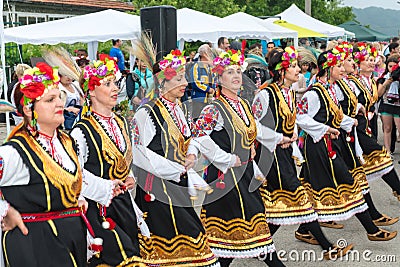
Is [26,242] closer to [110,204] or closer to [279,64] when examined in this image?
[110,204]

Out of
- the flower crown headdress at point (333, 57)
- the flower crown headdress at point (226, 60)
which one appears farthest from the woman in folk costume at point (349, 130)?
the flower crown headdress at point (226, 60)

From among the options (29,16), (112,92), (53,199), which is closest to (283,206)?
(112,92)

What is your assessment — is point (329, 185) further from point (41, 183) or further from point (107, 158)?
point (41, 183)

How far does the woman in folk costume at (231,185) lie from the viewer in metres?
4.67

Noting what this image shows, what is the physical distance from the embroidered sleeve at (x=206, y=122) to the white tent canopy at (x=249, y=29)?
658 cm

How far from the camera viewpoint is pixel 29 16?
877 inches

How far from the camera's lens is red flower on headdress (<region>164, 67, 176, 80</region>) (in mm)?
4574

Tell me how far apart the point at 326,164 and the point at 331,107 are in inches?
20.5

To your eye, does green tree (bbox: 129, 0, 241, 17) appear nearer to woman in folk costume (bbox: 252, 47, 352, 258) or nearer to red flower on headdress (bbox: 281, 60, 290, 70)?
red flower on headdress (bbox: 281, 60, 290, 70)

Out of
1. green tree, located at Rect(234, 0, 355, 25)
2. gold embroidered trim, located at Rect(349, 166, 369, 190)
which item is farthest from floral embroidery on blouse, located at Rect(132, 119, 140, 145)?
green tree, located at Rect(234, 0, 355, 25)

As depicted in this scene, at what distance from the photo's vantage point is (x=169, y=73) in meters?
4.57

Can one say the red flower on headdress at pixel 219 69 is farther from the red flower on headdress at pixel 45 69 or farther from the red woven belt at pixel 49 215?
the red woven belt at pixel 49 215

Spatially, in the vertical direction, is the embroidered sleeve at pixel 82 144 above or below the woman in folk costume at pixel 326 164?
above

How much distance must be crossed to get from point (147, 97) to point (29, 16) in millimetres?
18841
